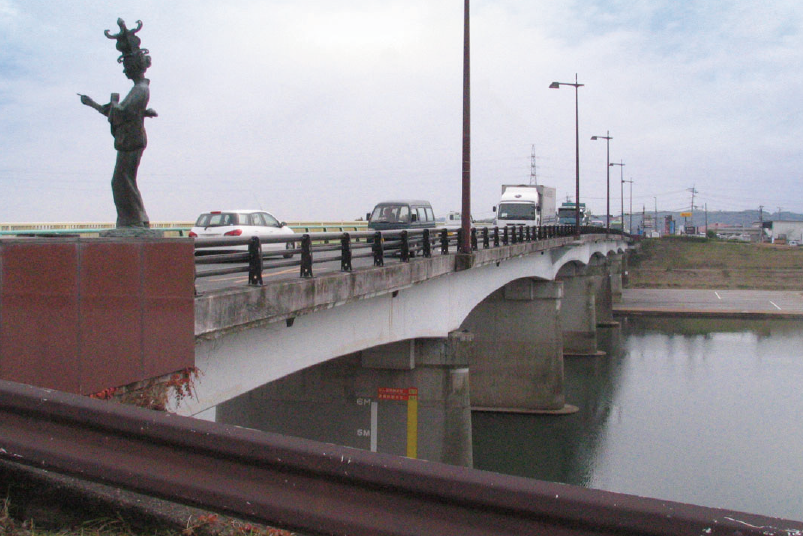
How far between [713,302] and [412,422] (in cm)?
6818

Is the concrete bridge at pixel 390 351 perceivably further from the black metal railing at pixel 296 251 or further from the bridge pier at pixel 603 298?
the bridge pier at pixel 603 298

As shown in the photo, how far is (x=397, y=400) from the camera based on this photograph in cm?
2083

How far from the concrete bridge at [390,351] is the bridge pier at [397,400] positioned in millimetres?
26

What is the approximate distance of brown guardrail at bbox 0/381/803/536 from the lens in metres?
3.10

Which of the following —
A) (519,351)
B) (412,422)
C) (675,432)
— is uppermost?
(412,422)

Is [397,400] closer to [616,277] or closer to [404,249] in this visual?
[404,249]

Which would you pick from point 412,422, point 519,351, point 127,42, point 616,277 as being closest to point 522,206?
point 519,351

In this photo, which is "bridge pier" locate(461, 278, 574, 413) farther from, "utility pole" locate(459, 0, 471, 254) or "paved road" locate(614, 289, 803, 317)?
"paved road" locate(614, 289, 803, 317)

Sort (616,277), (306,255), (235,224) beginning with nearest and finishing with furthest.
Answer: (306,255) < (235,224) < (616,277)

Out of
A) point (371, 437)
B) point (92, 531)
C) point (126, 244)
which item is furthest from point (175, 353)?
point (371, 437)

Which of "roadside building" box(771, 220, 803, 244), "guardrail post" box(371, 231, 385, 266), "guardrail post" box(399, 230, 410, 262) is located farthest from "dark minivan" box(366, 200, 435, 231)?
"roadside building" box(771, 220, 803, 244)

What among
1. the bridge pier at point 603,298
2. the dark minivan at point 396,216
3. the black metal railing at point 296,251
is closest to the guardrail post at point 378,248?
the black metal railing at point 296,251

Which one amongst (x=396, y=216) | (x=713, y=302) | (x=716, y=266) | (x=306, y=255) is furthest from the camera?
(x=716, y=266)

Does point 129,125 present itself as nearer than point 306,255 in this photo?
Yes
